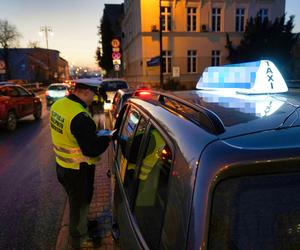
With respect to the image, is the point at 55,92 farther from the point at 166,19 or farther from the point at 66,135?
the point at 66,135

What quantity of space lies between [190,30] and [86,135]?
33.1 m

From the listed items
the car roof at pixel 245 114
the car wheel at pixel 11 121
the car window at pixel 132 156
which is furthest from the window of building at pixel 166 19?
the car roof at pixel 245 114

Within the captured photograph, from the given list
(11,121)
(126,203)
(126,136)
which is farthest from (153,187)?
(11,121)

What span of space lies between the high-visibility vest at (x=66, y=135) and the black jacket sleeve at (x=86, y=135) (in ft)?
0.19

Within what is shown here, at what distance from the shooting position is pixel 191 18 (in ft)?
113

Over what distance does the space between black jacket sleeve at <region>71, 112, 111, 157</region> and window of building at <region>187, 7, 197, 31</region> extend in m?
33.0

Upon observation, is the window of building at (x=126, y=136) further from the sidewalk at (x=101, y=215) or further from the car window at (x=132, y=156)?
the sidewalk at (x=101, y=215)

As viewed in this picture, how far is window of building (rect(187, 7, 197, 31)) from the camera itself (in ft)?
113

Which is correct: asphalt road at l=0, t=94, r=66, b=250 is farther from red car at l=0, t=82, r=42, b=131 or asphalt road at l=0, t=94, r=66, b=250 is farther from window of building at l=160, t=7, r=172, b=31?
window of building at l=160, t=7, r=172, b=31

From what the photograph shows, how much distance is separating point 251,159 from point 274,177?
0.11m

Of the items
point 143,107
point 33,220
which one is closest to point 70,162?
point 143,107

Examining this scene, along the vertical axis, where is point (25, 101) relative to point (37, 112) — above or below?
above

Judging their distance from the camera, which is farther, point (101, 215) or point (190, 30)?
point (190, 30)

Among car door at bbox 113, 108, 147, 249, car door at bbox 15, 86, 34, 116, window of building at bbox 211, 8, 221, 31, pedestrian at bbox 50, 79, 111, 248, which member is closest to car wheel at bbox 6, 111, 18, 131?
car door at bbox 15, 86, 34, 116
